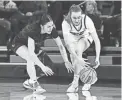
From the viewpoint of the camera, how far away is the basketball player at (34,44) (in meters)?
7.78

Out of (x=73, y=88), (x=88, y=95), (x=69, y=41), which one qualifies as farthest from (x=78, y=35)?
(x=88, y=95)

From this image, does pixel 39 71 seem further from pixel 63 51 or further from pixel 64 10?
pixel 64 10

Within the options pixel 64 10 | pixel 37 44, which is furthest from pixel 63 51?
pixel 64 10

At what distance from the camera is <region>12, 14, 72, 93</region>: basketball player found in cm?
778

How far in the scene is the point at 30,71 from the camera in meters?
8.05

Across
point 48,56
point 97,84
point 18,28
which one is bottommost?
point 97,84

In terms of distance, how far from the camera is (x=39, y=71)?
26.5 feet

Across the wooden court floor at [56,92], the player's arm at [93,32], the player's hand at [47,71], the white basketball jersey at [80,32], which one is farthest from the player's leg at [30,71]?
the player's arm at [93,32]

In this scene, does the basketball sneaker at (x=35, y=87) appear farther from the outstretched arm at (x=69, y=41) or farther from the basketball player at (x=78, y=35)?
the outstretched arm at (x=69, y=41)

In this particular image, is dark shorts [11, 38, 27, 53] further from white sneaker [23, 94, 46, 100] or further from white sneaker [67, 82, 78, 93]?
white sneaker [67, 82, 78, 93]

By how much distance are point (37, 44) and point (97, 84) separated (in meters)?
1.54

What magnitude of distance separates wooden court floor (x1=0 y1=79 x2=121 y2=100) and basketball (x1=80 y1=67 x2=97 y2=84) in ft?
0.60

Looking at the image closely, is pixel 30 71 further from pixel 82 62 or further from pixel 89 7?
pixel 89 7

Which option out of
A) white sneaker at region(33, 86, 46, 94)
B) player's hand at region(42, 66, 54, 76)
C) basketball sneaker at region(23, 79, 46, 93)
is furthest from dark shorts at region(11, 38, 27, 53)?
white sneaker at region(33, 86, 46, 94)
